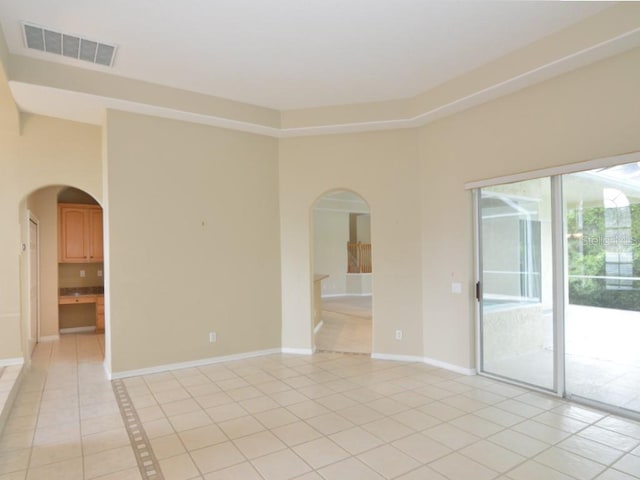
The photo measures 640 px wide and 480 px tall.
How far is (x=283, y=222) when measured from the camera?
227 inches

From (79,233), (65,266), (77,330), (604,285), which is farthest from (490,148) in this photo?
(77,330)

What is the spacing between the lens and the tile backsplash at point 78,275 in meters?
7.35

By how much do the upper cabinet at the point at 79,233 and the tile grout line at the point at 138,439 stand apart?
3.87m

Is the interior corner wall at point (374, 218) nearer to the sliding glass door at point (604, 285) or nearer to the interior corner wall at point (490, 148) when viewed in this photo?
the interior corner wall at point (490, 148)

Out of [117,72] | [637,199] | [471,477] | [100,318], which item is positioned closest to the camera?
[471,477]

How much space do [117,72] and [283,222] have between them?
2.73 metres

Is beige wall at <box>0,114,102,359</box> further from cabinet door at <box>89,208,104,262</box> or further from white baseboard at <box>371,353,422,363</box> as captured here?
white baseboard at <box>371,353,422,363</box>

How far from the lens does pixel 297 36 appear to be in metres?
3.66

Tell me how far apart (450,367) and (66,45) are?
544cm

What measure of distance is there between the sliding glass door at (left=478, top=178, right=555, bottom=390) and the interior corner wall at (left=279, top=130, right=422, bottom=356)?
91 centimetres

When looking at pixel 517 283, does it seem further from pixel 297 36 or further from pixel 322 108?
pixel 297 36

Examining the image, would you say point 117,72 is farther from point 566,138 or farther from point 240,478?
point 566,138

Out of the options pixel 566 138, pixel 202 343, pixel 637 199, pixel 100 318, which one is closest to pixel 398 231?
pixel 566 138

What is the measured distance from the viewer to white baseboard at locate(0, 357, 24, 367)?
4.84 m
